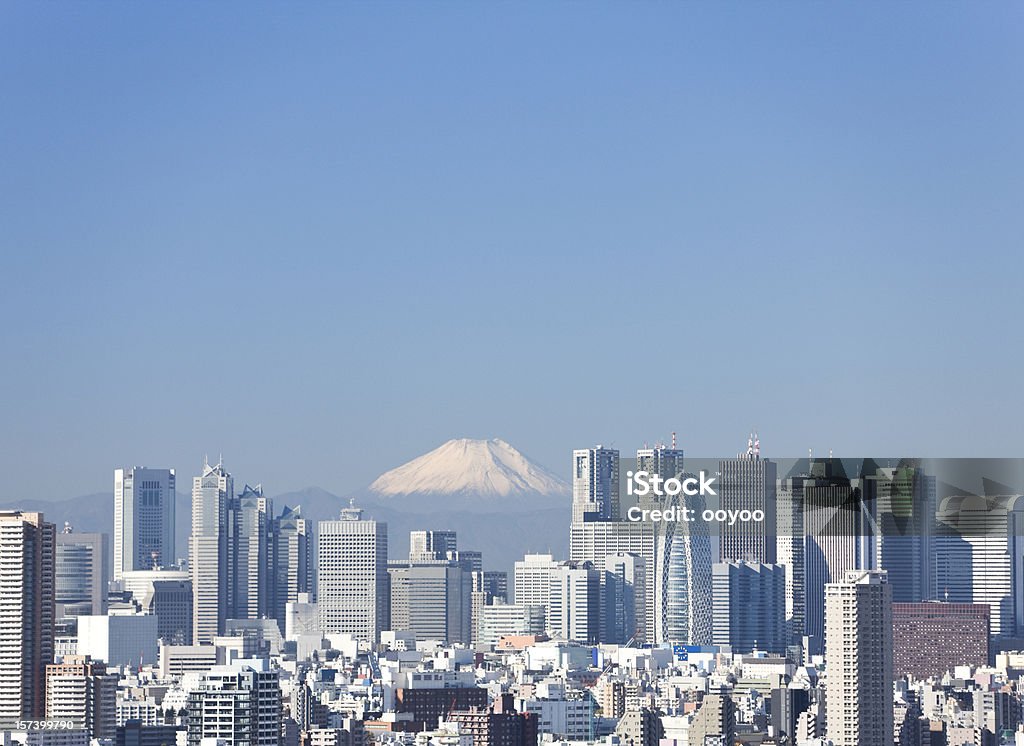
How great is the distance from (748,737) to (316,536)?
61.3 ft

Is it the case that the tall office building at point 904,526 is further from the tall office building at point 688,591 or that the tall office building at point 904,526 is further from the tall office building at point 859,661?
the tall office building at point 688,591

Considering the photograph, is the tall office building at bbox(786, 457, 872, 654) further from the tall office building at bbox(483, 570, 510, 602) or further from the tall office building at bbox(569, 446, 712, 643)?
the tall office building at bbox(483, 570, 510, 602)

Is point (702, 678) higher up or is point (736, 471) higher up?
point (736, 471)

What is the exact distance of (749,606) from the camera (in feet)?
90.7

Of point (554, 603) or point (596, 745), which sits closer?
point (596, 745)

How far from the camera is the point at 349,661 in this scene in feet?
90.1

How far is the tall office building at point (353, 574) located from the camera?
33.0 metres

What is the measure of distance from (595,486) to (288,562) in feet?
32.0

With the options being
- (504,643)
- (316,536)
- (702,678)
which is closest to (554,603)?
(504,643)

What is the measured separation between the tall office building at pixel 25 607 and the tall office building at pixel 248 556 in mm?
12686

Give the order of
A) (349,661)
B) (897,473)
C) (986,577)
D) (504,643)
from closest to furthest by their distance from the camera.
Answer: (897,473), (986,577), (349,661), (504,643)

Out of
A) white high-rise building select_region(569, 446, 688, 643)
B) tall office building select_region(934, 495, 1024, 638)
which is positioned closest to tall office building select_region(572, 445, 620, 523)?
white high-rise building select_region(569, 446, 688, 643)

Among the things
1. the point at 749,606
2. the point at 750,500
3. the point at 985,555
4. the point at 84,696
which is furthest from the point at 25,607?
the point at 749,606

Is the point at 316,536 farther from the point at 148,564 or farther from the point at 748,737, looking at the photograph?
the point at 748,737
